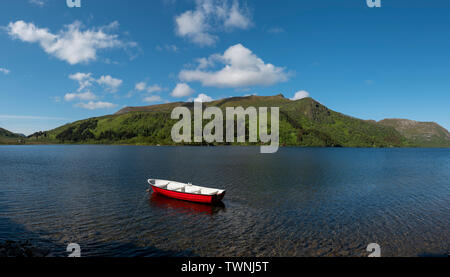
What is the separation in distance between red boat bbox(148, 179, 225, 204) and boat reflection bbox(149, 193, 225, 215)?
65 cm

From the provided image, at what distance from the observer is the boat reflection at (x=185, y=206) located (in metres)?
34.5

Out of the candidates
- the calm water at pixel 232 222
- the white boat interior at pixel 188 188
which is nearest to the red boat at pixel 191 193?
the white boat interior at pixel 188 188

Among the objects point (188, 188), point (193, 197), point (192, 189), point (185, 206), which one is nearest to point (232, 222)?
point (185, 206)

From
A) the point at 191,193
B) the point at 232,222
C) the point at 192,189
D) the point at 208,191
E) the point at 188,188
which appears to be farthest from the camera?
the point at 188,188

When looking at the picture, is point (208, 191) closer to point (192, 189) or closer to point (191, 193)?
point (191, 193)

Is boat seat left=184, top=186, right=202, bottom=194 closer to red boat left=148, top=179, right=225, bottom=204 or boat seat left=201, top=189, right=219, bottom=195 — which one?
red boat left=148, top=179, right=225, bottom=204

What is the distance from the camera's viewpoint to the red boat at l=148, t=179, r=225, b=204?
37.0 metres

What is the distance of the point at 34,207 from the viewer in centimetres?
3450

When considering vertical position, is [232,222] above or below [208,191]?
below

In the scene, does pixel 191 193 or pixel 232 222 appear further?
pixel 191 193

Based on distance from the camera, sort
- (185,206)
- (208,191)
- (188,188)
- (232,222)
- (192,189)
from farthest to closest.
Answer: (188,188) → (192,189) → (208,191) → (185,206) → (232,222)

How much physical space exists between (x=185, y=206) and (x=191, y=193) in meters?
2.17

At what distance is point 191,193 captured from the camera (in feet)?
124
